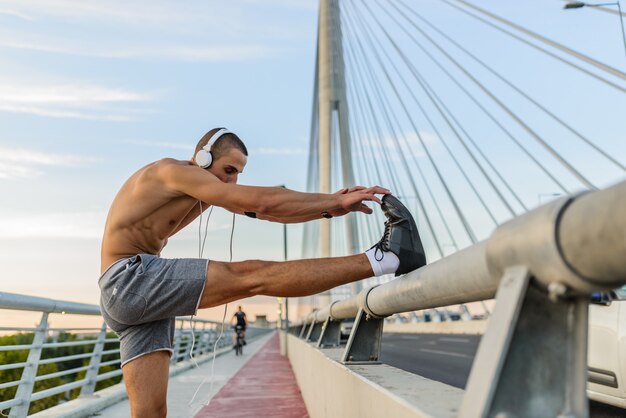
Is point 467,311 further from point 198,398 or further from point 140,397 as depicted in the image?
point 140,397

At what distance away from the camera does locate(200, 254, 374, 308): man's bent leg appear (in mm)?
3012

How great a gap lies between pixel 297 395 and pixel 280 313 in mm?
47042

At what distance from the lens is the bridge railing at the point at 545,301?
48.2 inches

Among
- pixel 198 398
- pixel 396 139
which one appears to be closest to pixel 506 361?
pixel 198 398

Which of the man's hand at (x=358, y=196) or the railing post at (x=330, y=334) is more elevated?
the man's hand at (x=358, y=196)

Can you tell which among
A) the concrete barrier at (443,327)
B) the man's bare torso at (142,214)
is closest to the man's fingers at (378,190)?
the man's bare torso at (142,214)

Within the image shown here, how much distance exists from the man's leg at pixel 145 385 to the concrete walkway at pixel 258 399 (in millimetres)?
3517

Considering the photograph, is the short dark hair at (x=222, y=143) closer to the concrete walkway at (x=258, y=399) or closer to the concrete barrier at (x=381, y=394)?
the concrete barrier at (x=381, y=394)

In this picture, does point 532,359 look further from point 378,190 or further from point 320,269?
point 378,190

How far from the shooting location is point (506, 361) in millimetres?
1464

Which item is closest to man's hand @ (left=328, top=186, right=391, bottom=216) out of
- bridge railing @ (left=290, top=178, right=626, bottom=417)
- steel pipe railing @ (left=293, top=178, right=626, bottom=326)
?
steel pipe railing @ (left=293, top=178, right=626, bottom=326)

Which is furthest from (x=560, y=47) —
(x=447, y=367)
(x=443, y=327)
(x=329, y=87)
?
(x=443, y=327)

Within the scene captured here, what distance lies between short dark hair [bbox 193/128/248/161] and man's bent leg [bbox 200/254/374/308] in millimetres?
715

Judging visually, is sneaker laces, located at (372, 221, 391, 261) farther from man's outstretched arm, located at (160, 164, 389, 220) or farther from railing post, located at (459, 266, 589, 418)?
railing post, located at (459, 266, 589, 418)
